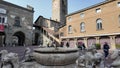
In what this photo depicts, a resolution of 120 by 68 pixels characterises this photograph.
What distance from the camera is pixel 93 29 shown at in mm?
22312

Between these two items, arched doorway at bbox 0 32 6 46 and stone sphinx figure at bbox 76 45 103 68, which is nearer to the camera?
stone sphinx figure at bbox 76 45 103 68

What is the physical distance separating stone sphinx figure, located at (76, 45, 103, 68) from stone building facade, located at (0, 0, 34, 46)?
76.3ft

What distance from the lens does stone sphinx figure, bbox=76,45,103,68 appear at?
11.0 ft

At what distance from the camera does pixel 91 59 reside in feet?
11.5

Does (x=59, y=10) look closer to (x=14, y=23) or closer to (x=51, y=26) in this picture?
(x=51, y=26)

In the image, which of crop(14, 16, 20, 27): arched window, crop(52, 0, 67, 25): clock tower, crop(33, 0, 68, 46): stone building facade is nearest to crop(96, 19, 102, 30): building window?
crop(33, 0, 68, 46): stone building facade

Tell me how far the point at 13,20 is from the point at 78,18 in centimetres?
1350

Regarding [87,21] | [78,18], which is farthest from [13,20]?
[87,21]

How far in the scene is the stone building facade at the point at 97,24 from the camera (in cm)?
1919

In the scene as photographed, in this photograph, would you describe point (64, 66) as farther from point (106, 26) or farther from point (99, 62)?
point (106, 26)

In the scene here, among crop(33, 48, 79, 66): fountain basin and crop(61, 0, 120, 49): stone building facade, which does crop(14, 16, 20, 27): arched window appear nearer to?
crop(61, 0, 120, 49): stone building facade

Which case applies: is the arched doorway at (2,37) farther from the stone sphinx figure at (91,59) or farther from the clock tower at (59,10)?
the stone sphinx figure at (91,59)

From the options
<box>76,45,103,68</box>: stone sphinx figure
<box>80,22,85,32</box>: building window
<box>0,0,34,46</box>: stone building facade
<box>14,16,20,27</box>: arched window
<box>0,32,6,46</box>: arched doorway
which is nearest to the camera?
<box>76,45,103,68</box>: stone sphinx figure

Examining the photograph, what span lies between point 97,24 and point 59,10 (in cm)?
2487
